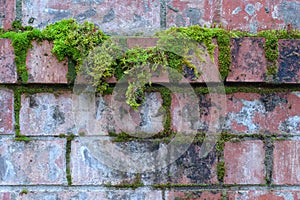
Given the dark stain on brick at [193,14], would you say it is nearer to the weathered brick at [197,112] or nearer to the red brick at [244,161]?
the weathered brick at [197,112]

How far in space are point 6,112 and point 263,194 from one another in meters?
0.79

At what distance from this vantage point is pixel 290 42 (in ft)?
3.18

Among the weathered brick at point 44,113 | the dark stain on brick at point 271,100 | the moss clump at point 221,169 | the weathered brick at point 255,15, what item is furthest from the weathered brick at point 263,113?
the weathered brick at point 44,113

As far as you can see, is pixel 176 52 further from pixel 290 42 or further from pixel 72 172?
pixel 72 172

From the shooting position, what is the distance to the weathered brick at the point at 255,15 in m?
1.01

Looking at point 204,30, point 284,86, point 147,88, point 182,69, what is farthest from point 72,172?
point 284,86

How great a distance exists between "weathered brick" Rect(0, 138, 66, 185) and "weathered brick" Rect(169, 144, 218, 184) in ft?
1.09

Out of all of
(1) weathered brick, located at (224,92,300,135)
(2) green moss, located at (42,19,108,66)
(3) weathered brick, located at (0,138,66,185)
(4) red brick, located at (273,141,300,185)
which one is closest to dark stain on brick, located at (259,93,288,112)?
(1) weathered brick, located at (224,92,300,135)

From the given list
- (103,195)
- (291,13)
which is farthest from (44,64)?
(291,13)

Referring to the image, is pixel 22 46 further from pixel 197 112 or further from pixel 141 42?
pixel 197 112

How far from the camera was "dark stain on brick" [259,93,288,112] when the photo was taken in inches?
39.5

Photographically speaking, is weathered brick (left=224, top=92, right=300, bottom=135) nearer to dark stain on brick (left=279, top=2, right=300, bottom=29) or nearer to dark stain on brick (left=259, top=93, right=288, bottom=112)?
dark stain on brick (left=259, top=93, right=288, bottom=112)

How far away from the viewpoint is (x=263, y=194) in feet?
3.33

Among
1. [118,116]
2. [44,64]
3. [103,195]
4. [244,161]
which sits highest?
[44,64]
